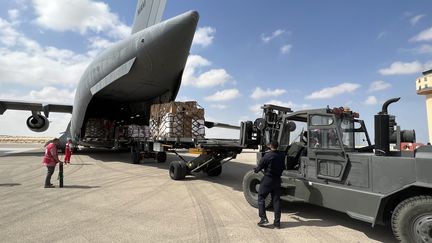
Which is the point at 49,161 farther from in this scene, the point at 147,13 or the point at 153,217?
the point at 147,13

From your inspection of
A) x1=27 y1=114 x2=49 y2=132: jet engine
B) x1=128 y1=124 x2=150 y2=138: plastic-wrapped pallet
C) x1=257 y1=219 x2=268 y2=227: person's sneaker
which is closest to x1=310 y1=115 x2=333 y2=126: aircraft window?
x1=257 y1=219 x2=268 y2=227: person's sneaker

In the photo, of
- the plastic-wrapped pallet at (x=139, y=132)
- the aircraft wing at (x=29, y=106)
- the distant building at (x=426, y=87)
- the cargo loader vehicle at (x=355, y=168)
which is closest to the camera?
the cargo loader vehicle at (x=355, y=168)

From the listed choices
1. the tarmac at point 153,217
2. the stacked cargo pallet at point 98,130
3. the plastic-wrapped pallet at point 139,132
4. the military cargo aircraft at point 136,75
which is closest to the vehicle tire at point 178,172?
the tarmac at point 153,217

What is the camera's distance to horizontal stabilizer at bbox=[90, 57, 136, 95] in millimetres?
13034

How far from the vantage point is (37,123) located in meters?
23.8

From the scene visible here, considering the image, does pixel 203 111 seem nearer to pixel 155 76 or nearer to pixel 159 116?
pixel 159 116

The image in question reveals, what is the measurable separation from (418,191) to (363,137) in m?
2.01

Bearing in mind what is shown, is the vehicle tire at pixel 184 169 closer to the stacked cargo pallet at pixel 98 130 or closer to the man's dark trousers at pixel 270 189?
the man's dark trousers at pixel 270 189

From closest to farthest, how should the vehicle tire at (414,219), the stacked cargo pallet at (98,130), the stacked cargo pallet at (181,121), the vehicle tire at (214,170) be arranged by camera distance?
the vehicle tire at (414,219)
the stacked cargo pallet at (181,121)
the vehicle tire at (214,170)
the stacked cargo pallet at (98,130)

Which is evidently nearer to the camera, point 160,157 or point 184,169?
point 184,169

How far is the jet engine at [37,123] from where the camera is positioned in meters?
23.7

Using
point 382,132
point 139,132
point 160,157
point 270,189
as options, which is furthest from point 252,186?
point 160,157

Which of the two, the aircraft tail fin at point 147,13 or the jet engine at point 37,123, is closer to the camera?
the aircraft tail fin at point 147,13

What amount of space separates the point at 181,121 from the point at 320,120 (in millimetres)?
6434
